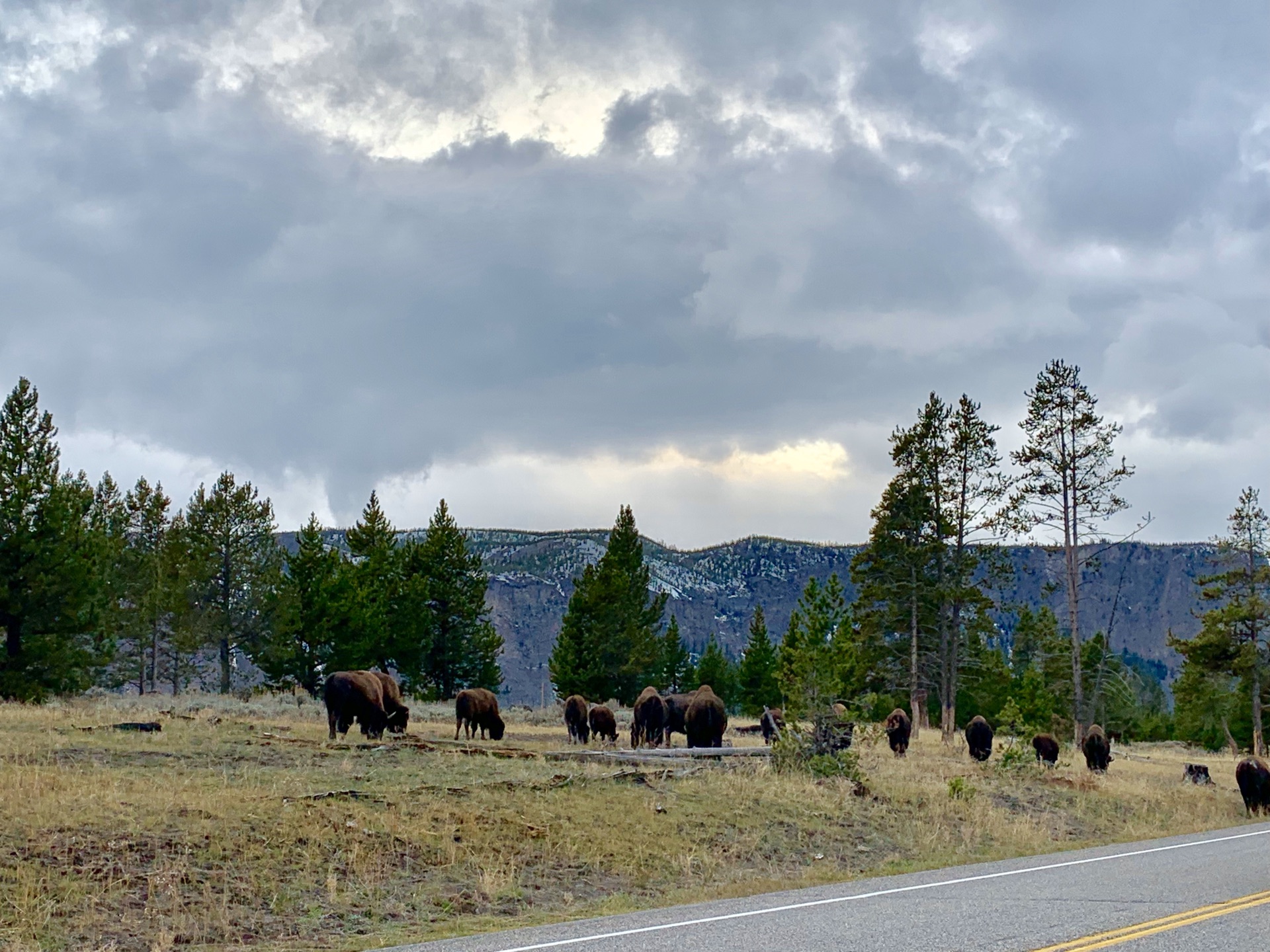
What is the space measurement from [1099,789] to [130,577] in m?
50.8

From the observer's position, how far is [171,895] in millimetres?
12328

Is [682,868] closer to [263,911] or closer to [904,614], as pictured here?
[263,911]

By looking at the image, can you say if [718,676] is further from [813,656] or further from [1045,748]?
[813,656]

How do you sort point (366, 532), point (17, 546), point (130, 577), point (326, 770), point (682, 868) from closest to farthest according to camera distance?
point (682, 868)
point (326, 770)
point (17, 546)
point (130, 577)
point (366, 532)

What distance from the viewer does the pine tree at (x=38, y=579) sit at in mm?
38188

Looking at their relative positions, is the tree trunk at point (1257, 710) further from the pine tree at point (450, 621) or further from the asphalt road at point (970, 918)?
the asphalt road at point (970, 918)

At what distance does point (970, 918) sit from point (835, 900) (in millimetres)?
2234

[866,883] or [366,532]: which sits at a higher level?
[366,532]

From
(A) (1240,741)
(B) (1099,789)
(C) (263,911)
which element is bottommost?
(A) (1240,741)

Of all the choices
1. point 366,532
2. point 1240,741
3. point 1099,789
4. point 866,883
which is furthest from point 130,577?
point 1240,741

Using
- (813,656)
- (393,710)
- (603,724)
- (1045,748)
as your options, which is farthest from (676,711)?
(1045,748)

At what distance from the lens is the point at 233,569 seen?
53.5m

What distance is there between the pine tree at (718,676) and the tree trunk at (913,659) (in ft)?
107

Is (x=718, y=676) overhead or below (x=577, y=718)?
below
